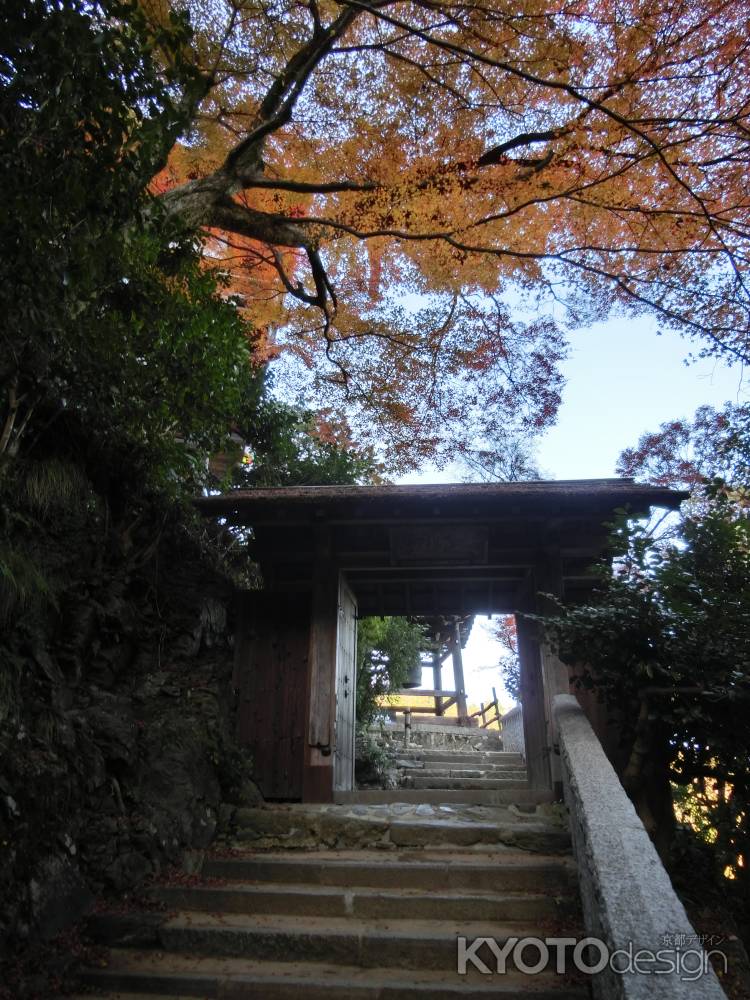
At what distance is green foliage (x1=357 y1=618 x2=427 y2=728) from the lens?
12336 millimetres

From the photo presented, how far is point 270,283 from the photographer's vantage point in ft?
36.4

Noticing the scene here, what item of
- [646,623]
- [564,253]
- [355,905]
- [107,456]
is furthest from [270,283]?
[355,905]

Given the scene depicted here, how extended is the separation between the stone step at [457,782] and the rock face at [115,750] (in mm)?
4619

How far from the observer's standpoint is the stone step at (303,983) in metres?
3.19

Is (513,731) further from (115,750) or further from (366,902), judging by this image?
(115,750)

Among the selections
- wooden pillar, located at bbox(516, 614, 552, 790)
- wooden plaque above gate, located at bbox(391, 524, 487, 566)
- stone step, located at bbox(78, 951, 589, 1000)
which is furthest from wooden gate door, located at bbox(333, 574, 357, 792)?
stone step, located at bbox(78, 951, 589, 1000)

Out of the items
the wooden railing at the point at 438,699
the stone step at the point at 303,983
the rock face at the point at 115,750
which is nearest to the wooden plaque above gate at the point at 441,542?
the rock face at the point at 115,750

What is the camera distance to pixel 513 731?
1420cm

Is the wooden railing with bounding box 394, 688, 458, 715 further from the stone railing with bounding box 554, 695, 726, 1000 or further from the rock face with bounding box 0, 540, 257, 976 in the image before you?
the stone railing with bounding box 554, 695, 726, 1000

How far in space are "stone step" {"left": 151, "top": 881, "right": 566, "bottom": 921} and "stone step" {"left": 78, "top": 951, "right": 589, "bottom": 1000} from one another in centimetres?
52

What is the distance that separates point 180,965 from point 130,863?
1020 mm

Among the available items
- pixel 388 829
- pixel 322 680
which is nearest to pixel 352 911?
pixel 388 829

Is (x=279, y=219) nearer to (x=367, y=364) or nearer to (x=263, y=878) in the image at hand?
(x=367, y=364)

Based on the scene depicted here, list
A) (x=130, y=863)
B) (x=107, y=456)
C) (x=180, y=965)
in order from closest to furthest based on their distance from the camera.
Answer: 1. (x=180, y=965)
2. (x=130, y=863)
3. (x=107, y=456)
